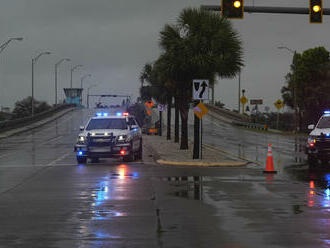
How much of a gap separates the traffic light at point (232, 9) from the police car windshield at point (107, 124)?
21.7ft

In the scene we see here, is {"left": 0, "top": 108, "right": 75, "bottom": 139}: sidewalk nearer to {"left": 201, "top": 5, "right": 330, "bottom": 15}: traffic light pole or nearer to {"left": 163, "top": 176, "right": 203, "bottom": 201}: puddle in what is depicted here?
{"left": 201, "top": 5, "right": 330, "bottom": 15}: traffic light pole

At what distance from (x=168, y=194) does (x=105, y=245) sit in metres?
5.60

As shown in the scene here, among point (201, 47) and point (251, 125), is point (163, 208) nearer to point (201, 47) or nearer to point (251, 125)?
point (201, 47)

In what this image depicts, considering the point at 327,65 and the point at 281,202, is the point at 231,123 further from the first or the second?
the point at 281,202

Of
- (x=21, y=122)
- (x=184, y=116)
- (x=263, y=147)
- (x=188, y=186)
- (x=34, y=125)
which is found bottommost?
(x=263, y=147)

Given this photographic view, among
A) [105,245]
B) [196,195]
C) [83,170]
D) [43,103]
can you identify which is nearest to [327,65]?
[83,170]

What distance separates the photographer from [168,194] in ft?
45.9

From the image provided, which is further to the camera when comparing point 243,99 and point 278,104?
point 243,99

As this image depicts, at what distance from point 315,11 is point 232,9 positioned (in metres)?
3.06

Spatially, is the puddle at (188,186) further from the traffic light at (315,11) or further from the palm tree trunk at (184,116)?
the palm tree trunk at (184,116)

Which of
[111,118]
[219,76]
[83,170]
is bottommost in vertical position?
[83,170]

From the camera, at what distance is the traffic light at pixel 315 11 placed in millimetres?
21828

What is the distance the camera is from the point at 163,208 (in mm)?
11859

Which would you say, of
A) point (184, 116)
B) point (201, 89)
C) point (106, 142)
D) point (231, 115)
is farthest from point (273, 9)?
point (231, 115)
